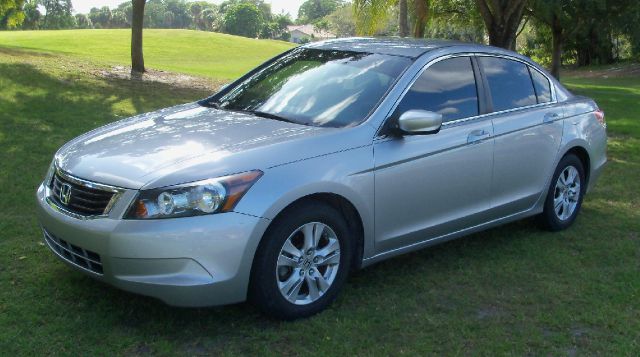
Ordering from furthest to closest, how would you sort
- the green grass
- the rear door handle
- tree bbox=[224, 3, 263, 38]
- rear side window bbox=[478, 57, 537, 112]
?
tree bbox=[224, 3, 263, 38] → the green grass → the rear door handle → rear side window bbox=[478, 57, 537, 112]

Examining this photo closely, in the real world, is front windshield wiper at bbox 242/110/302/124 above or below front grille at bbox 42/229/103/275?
above

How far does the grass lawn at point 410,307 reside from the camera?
A: 413 centimetres

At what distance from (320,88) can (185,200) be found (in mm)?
1642

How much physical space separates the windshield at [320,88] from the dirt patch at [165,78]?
1091 centimetres

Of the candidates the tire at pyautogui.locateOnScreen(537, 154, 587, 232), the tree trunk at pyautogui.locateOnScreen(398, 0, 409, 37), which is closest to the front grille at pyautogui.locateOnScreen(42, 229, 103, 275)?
the tire at pyautogui.locateOnScreen(537, 154, 587, 232)

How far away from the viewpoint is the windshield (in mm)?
4961

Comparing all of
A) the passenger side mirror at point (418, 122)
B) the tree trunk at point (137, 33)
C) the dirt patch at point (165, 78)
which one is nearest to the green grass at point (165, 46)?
the dirt patch at point (165, 78)

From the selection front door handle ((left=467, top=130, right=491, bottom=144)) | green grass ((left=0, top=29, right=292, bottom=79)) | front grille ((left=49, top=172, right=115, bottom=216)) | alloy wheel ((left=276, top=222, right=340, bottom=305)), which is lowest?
green grass ((left=0, top=29, right=292, bottom=79))

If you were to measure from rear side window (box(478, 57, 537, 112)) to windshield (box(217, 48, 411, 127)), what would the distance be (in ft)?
2.89

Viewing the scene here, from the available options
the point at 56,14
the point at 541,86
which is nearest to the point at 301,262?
the point at 541,86

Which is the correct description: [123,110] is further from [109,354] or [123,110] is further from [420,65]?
[109,354]

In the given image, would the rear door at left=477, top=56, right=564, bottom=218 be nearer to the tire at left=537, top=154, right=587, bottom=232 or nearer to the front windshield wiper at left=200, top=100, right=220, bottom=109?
the tire at left=537, top=154, right=587, bottom=232

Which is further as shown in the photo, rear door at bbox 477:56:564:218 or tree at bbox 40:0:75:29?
tree at bbox 40:0:75:29

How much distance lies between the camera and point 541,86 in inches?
248
